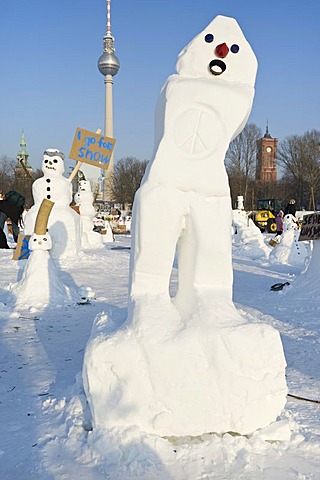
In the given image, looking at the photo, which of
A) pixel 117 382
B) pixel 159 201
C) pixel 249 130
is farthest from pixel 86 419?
pixel 249 130

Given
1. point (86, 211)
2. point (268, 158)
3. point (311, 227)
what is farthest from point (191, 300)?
point (268, 158)

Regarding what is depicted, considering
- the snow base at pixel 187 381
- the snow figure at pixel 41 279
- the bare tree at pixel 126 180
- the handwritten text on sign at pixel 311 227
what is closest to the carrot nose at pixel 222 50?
the snow base at pixel 187 381

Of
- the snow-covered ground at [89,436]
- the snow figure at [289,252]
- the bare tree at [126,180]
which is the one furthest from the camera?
the bare tree at [126,180]

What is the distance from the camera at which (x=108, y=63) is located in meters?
65.3

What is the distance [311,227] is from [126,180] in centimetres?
3526

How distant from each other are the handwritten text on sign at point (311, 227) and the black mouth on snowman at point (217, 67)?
453 cm

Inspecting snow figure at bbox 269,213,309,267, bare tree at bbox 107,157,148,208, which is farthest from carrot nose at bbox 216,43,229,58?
bare tree at bbox 107,157,148,208

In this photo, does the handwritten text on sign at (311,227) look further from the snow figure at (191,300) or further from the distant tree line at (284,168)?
the distant tree line at (284,168)

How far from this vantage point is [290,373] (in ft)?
11.5

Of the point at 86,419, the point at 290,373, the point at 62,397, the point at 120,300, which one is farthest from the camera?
the point at 120,300

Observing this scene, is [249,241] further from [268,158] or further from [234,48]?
[268,158]

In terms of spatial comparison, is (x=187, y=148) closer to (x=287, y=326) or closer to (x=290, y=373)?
(x=290, y=373)

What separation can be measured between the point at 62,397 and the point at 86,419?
0.42 metres

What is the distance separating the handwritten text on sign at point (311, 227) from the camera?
265 inches
